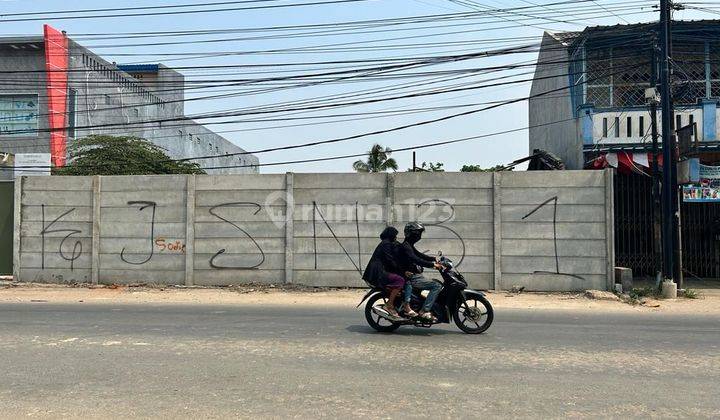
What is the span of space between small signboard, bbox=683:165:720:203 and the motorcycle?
10.3m

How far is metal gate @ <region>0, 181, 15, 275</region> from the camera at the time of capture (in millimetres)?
14727

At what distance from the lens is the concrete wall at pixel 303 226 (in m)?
12.9

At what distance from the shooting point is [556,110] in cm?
2064

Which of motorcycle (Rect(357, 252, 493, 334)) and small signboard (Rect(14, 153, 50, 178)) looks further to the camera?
small signboard (Rect(14, 153, 50, 178))

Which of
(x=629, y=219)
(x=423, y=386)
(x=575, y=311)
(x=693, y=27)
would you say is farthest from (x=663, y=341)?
(x=693, y=27)

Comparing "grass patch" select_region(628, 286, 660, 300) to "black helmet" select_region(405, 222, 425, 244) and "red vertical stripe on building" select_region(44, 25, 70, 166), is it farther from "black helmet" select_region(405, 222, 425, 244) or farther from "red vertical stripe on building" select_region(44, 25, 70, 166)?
"red vertical stripe on building" select_region(44, 25, 70, 166)

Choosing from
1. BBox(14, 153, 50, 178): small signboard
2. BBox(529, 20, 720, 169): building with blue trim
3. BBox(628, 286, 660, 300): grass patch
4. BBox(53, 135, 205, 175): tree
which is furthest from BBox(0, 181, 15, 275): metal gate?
BBox(628, 286, 660, 300): grass patch

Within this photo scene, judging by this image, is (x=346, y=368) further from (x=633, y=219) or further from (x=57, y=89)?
(x=57, y=89)

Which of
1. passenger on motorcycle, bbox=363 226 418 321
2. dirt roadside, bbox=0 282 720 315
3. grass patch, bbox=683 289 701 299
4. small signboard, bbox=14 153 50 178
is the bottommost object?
dirt roadside, bbox=0 282 720 315

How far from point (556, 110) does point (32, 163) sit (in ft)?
76.7

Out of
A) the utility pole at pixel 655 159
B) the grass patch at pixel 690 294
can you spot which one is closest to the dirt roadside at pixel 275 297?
the grass patch at pixel 690 294

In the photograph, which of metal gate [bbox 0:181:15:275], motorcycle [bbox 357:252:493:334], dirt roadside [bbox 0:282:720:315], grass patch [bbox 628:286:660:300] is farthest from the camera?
metal gate [bbox 0:181:15:275]

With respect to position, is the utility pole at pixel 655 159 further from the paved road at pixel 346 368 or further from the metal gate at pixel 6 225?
the metal gate at pixel 6 225

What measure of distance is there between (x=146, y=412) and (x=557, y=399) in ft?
10.9
